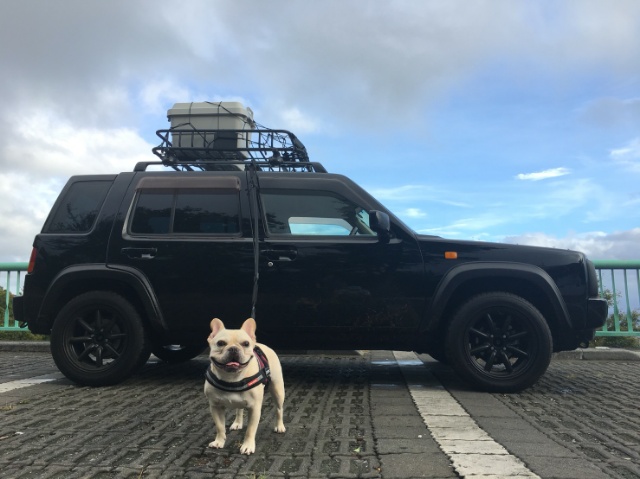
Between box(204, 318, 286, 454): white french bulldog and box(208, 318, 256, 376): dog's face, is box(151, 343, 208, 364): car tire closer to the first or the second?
box(204, 318, 286, 454): white french bulldog

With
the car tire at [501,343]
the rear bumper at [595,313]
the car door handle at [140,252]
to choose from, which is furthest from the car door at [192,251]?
the rear bumper at [595,313]

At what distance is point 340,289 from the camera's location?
15.2ft

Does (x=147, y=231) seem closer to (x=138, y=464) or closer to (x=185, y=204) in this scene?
(x=185, y=204)

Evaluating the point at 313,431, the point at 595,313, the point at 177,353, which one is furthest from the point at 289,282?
the point at 595,313

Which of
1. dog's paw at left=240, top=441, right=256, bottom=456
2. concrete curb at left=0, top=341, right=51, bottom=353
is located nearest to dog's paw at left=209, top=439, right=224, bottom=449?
dog's paw at left=240, top=441, right=256, bottom=456

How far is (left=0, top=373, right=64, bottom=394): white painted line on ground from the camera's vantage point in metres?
4.75

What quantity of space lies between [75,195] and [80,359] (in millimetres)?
1568

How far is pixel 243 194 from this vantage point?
4.89 meters

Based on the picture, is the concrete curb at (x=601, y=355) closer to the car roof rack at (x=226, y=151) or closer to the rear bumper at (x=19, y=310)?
the car roof rack at (x=226, y=151)

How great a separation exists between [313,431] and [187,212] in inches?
98.3

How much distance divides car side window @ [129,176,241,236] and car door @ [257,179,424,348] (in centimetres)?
48

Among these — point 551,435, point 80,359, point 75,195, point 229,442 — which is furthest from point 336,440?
point 75,195

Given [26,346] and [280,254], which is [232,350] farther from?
[26,346]

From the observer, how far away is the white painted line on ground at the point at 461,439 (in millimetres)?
2465
